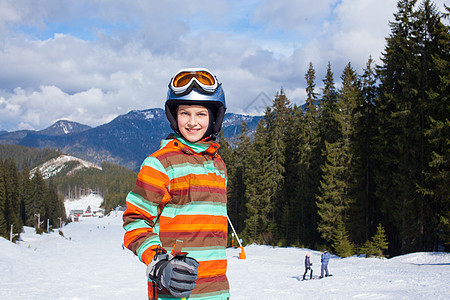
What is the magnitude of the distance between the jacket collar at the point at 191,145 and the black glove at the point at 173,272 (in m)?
0.90

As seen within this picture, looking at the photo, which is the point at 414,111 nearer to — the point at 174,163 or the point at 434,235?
the point at 434,235

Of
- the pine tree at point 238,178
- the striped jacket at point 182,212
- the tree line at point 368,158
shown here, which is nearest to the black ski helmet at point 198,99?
the striped jacket at point 182,212

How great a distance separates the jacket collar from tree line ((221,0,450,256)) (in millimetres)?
20945

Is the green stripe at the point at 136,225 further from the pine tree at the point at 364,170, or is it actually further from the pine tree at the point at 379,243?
the pine tree at the point at 364,170

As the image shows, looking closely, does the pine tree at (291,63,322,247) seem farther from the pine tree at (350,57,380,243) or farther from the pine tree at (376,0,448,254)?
the pine tree at (376,0,448,254)

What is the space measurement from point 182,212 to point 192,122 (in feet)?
2.66

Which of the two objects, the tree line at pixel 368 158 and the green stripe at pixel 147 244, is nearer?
the green stripe at pixel 147 244

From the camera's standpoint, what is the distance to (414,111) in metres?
23.7

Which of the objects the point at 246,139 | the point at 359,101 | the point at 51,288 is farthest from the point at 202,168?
the point at 246,139

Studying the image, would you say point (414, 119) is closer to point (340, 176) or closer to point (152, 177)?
point (340, 176)

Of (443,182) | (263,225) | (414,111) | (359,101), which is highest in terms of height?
(359,101)

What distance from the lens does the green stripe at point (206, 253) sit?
2.78 m

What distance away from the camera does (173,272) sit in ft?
7.88

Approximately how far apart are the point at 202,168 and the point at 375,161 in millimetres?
30235
